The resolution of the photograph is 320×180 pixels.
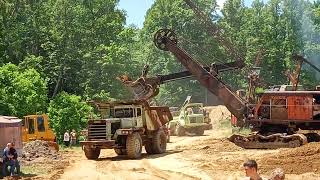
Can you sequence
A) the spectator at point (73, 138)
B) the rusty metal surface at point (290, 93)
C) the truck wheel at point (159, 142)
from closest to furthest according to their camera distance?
the rusty metal surface at point (290, 93), the truck wheel at point (159, 142), the spectator at point (73, 138)

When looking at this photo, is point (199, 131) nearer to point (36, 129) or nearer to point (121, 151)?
point (36, 129)

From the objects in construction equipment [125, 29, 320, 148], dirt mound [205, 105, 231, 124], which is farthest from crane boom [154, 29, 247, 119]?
dirt mound [205, 105, 231, 124]

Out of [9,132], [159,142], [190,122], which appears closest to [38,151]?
[9,132]

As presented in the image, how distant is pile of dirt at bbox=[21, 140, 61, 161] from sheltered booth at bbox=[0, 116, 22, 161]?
2.93 meters

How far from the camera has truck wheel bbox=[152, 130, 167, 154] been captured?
2678 cm

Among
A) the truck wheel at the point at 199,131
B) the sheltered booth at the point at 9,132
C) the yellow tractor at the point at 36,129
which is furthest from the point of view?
the truck wheel at the point at 199,131

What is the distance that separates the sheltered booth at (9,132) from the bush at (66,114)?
59.6 ft

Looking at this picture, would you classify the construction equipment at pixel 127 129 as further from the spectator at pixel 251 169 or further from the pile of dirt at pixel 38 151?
the spectator at pixel 251 169

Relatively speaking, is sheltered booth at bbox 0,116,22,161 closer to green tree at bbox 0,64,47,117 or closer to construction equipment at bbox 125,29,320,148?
construction equipment at bbox 125,29,320,148

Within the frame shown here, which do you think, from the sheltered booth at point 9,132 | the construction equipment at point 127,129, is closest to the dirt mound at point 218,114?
the construction equipment at point 127,129

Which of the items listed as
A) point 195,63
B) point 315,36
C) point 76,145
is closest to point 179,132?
point 76,145

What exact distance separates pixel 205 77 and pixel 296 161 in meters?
11.7

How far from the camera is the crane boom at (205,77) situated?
97.3 feet

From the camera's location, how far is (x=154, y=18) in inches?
3435
